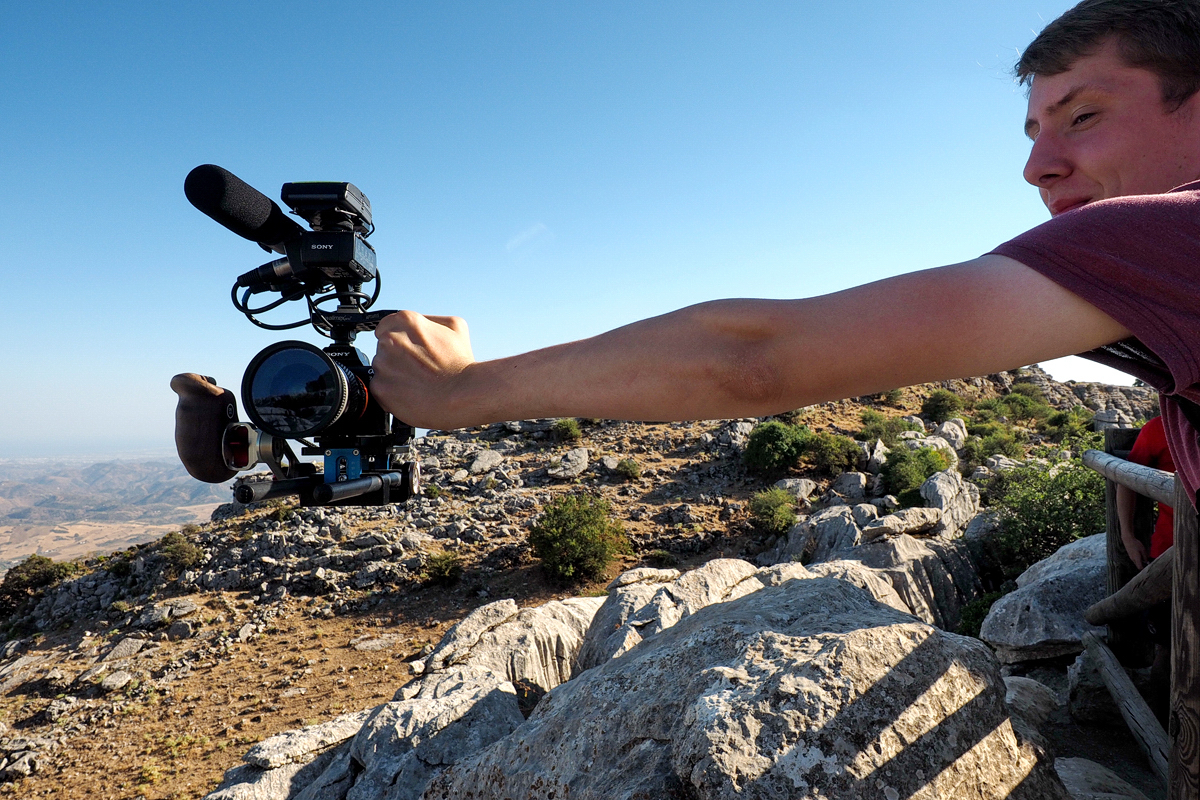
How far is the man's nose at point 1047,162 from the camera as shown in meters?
1.10

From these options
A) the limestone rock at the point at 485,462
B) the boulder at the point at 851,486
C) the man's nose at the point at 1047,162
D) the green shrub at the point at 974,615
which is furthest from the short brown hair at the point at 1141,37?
the limestone rock at the point at 485,462

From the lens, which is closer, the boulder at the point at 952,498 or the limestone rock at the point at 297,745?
the limestone rock at the point at 297,745

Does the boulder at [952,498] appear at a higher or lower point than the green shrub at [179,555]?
lower

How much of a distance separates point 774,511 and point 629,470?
4186mm

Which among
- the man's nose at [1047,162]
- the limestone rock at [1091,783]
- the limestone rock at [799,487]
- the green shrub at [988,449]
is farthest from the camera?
the green shrub at [988,449]

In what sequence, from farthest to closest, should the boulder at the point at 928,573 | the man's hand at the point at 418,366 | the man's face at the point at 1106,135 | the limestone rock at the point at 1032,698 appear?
the boulder at the point at 928,573 < the limestone rock at the point at 1032,698 < the man's face at the point at 1106,135 < the man's hand at the point at 418,366

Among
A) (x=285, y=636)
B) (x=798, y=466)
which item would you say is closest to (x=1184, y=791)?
(x=285, y=636)

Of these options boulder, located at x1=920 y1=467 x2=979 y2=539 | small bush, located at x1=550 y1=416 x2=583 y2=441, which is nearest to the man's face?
boulder, located at x1=920 y1=467 x2=979 y2=539

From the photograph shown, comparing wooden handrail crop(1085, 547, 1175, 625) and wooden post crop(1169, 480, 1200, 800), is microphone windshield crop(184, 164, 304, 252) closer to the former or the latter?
wooden post crop(1169, 480, 1200, 800)

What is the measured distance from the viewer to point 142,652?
382 inches

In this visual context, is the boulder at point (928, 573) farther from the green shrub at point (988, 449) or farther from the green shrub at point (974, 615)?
the green shrub at point (988, 449)

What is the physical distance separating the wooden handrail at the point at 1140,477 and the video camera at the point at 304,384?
2633 mm

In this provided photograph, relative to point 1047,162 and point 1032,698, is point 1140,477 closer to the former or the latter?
point 1032,698

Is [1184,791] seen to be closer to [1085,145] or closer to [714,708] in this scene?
[714,708]
